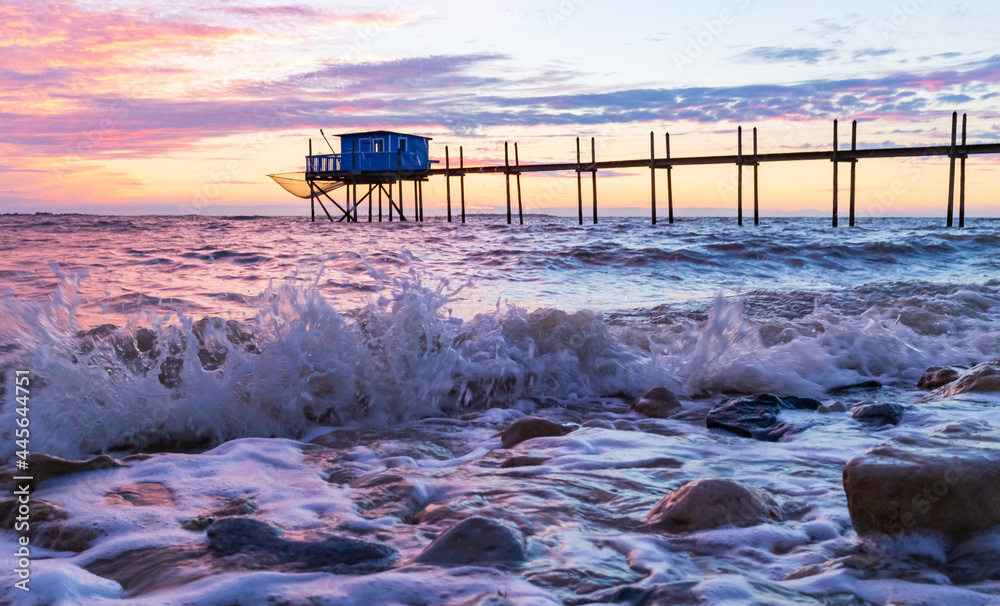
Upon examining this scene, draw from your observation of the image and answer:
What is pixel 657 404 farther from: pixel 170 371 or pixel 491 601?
pixel 170 371

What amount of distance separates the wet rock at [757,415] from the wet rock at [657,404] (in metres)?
0.33

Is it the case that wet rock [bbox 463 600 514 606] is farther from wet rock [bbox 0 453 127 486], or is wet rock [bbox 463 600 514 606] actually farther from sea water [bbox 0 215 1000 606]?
wet rock [bbox 0 453 127 486]

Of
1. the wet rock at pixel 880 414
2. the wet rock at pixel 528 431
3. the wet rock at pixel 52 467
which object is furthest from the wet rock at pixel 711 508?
the wet rock at pixel 52 467

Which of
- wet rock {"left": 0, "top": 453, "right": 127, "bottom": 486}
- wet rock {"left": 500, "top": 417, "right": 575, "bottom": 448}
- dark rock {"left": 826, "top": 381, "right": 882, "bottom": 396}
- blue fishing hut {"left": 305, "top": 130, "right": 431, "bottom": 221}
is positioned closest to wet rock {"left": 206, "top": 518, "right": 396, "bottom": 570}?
wet rock {"left": 0, "top": 453, "right": 127, "bottom": 486}

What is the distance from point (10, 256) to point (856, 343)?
47.2 feet

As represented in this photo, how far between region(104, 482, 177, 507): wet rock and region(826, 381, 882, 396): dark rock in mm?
3866

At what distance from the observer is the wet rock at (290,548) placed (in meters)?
2.03

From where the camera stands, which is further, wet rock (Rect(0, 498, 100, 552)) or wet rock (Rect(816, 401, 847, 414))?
wet rock (Rect(816, 401, 847, 414))

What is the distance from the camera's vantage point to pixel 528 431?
11.3 feet

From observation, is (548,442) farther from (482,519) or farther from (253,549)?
(253,549)

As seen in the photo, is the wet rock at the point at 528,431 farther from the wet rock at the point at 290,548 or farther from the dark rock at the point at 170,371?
the dark rock at the point at 170,371

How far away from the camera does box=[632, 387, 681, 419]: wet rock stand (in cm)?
407

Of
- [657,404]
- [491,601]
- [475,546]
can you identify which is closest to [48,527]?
[475,546]

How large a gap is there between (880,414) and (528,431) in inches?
72.4
